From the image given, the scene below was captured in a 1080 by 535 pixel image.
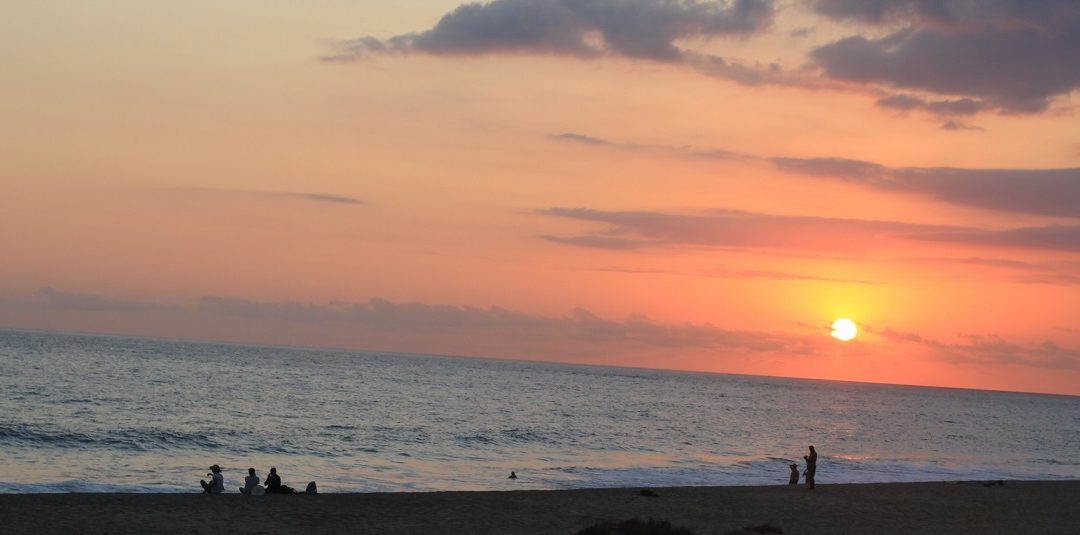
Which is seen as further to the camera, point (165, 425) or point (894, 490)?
point (165, 425)

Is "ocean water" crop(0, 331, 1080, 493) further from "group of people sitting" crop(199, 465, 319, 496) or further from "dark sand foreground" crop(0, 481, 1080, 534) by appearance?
"dark sand foreground" crop(0, 481, 1080, 534)

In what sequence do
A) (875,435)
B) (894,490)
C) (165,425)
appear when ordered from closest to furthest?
(894,490) → (165,425) → (875,435)

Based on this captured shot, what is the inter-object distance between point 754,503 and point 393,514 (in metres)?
12.0

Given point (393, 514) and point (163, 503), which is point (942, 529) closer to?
point (393, 514)

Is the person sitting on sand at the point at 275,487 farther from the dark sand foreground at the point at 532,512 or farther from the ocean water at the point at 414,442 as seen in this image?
the ocean water at the point at 414,442

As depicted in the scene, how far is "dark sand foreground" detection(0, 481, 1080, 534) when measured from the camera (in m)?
24.1

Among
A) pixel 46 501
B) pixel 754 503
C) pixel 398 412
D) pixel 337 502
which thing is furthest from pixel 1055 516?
pixel 398 412

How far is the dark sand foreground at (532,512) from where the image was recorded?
24.1 metres

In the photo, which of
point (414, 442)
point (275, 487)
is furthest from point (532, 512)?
point (414, 442)

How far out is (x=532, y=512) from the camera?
2830cm

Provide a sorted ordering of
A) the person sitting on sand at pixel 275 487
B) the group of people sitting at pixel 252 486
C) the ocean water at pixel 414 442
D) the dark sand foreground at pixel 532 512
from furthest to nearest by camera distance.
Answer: the ocean water at pixel 414 442
the person sitting on sand at pixel 275 487
the group of people sitting at pixel 252 486
the dark sand foreground at pixel 532 512

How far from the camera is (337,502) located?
28234 mm

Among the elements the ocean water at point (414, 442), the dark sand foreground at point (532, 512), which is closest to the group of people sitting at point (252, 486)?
the dark sand foreground at point (532, 512)

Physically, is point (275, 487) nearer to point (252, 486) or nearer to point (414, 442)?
point (252, 486)
